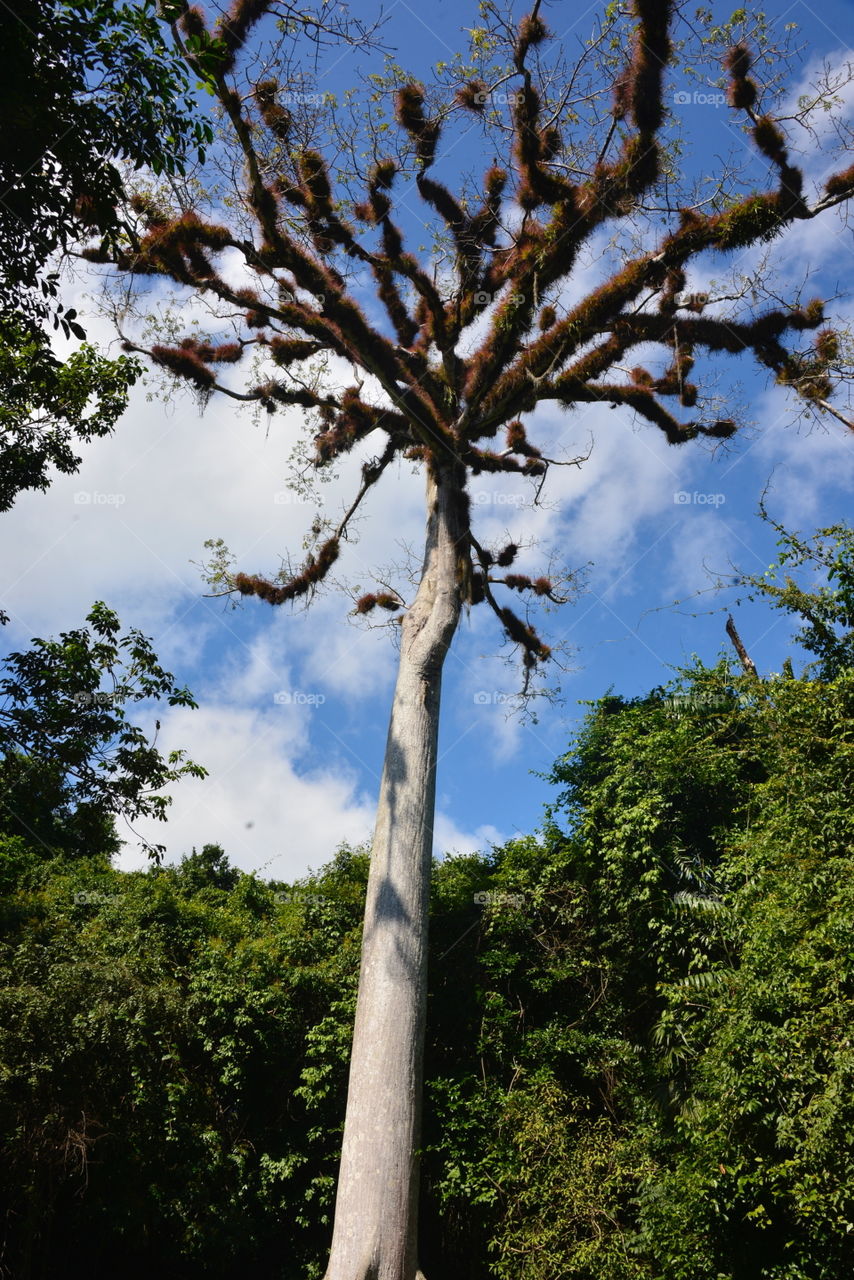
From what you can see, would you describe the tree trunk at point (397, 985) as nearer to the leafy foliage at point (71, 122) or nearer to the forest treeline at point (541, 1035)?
the forest treeline at point (541, 1035)

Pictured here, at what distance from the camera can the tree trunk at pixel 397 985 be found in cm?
485

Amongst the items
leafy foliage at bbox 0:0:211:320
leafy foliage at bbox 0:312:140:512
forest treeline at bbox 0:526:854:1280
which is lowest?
forest treeline at bbox 0:526:854:1280

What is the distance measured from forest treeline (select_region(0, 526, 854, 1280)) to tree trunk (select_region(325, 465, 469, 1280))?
125cm

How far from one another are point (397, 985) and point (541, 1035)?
217 centimetres

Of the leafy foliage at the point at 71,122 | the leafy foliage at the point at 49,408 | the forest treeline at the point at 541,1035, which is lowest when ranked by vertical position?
the forest treeline at the point at 541,1035

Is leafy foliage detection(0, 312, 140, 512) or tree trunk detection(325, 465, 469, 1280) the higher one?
leafy foliage detection(0, 312, 140, 512)

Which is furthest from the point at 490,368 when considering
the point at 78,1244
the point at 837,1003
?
the point at 78,1244

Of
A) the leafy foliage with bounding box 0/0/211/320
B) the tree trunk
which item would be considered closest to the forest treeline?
the tree trunk

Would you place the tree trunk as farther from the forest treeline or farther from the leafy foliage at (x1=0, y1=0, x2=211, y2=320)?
the leafy foliage at (x1=0, y1=0, x2=211, y2=320)

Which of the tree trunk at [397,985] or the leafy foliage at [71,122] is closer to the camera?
the leafy foliage at [71,122]

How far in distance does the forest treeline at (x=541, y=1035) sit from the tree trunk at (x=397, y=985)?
1249mm

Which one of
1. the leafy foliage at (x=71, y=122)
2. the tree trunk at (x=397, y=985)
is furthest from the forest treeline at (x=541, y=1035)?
the leafy foliage at (x=71, y=122)

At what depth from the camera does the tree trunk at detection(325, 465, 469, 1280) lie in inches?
191

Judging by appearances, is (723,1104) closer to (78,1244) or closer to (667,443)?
(78,1244)
